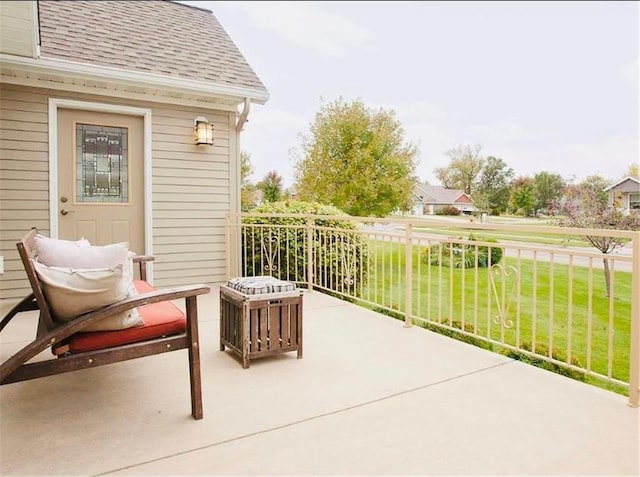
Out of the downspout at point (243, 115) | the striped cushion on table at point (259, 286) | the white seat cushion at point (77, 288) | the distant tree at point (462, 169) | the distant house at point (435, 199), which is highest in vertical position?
the distant tree at point (462, 169)

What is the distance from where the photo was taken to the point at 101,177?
4926 millimetres

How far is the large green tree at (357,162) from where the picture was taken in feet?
47.1

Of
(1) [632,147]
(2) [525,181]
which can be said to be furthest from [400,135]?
(1) [632,147]

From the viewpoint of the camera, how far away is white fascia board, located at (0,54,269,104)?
4.20 metres

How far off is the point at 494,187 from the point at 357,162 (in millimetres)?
4486

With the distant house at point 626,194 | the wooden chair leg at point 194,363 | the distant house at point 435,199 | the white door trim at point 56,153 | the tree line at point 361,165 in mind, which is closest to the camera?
the wooden chair leg at point 194,363

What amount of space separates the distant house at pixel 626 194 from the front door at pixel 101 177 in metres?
6.48

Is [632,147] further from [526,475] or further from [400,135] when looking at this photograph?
[526,475]

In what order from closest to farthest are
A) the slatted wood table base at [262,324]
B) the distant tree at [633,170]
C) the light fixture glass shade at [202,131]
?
the slatted wood table base at [262,324] → the light fixture glass shade at [202,131] → the distant tree at [633,170]

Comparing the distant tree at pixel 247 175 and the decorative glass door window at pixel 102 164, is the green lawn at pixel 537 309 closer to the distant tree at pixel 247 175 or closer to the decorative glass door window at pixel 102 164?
the decorative glass door window at pixel 102 164

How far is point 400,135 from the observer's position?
594 inches

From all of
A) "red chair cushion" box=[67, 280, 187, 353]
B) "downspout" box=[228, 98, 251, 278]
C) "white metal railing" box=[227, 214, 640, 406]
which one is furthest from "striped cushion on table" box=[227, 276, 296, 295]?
"downspout" box=[228, 98, 251, 278]

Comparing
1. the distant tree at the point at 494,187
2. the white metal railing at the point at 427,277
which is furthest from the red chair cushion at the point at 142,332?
the distant tree at the point at 494,187

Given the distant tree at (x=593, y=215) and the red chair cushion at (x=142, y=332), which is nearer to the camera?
the red chair cushion at (x=142, y=332)
